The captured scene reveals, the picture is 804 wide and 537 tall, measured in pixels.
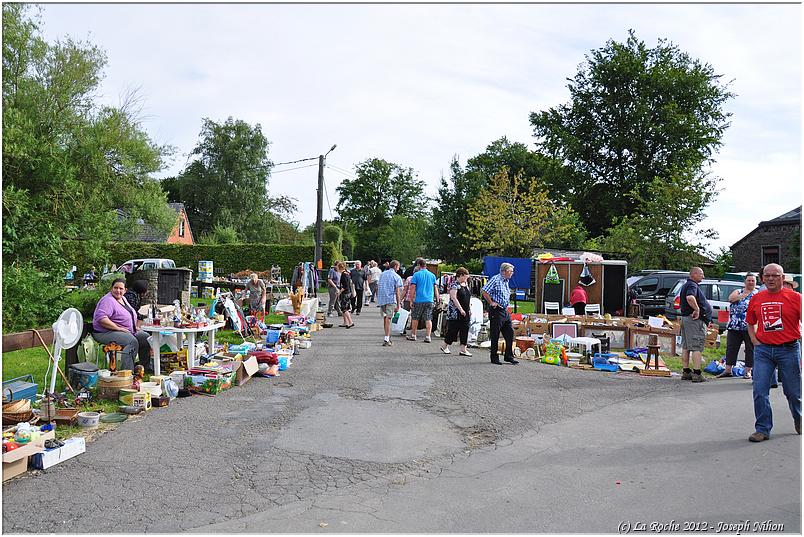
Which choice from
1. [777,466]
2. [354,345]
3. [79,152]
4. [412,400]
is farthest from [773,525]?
[79,152]

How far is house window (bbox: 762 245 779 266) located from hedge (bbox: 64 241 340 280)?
79.4 ft

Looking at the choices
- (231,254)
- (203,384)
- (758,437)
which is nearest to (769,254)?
(231,254)

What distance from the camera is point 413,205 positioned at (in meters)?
76.7

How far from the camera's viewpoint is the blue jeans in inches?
262

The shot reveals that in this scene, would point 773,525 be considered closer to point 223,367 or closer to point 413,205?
point 223,367

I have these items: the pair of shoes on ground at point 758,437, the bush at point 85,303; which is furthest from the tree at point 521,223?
the pair of shoes on ground at point 758,437

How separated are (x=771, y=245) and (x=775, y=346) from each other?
34.1m

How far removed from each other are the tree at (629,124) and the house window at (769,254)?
6372mm

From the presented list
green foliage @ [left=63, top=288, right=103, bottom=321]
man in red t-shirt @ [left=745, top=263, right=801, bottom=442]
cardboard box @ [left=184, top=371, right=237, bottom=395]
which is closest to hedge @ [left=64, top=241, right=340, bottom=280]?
green foliage @ [left=63, top=288, right=103, bottom=321]

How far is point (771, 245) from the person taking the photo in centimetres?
3634

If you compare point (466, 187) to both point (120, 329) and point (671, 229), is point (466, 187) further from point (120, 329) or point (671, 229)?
point (120, 329)

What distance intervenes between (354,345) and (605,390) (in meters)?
5.76

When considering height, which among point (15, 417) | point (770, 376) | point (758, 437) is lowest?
point (758, 437)

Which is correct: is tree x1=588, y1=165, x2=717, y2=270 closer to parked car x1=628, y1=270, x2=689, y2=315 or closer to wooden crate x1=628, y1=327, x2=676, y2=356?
parked car x1=628, y1=270, x2=689, y2=315
